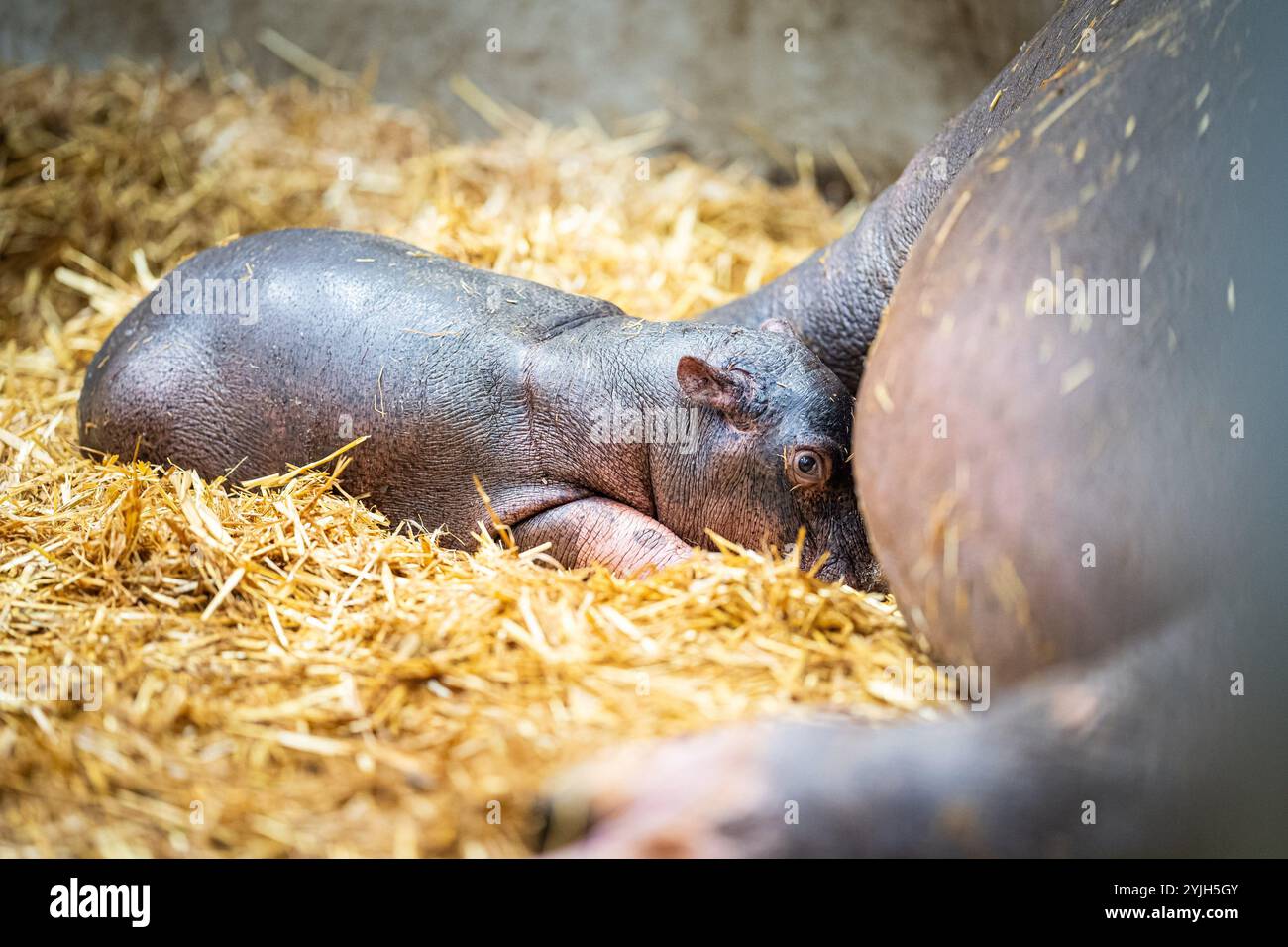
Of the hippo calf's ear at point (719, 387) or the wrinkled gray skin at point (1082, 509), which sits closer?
the wrinkled gray skin at point (1082, 509)

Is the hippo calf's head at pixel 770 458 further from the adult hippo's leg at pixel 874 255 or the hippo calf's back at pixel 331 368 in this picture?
the adult hippo's leg at pixel 874 255

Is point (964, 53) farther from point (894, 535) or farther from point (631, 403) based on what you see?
point (894, 535)

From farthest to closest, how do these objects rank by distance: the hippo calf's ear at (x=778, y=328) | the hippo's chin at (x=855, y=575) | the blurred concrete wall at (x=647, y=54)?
1. the blurred concrete wall at (x=647, y=54)
2. the hippo calf's ear at (x=778, y=328)
3. the hippo's chin at (x=855, y=575)

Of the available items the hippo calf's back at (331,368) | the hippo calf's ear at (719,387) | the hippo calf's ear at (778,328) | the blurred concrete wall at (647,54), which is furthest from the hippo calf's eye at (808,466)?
the blurred concrete wall at (647,54)

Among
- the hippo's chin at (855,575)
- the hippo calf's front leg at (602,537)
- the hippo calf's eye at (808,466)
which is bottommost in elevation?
the hippo's chin at (855,575)

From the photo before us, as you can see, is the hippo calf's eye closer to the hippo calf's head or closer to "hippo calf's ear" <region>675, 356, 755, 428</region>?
the hippo calf's head

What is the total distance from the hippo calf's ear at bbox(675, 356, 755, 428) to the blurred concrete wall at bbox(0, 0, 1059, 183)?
3953 mm

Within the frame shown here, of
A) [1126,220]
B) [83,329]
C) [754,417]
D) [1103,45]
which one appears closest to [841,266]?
[754,417]

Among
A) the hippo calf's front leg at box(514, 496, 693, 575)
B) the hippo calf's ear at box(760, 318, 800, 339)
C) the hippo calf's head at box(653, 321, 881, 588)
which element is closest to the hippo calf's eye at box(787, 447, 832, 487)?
the hippo calf's head at box(653, 321, 881, 588)

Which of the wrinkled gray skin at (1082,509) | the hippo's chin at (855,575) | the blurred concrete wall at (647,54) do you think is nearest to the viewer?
the wrinkled gray skin at (1082,509)

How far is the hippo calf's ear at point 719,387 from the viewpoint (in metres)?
3.33

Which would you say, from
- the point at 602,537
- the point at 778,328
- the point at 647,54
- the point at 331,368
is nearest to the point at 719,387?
the point at 778,328

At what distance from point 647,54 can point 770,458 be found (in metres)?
4.33

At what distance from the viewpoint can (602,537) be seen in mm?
3326
